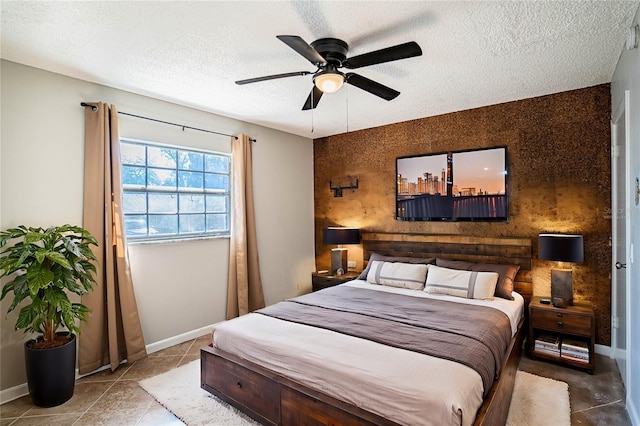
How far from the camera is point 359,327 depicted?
2.53 meters

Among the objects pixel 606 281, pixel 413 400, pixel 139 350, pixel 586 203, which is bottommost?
pixel 139 350

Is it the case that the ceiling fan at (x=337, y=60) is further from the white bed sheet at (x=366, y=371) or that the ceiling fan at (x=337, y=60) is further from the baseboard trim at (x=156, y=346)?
the baseboard trim at (x=156, y=346)

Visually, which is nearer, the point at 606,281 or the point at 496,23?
the point at 496,23

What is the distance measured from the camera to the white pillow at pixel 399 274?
3.80 metres

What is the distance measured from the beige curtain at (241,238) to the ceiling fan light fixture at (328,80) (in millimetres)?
2260

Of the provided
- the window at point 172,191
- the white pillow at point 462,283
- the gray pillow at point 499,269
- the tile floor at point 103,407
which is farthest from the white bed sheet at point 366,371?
the gray pillow at point 499,269

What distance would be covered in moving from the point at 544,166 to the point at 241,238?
3541mm

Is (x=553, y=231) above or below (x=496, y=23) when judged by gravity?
below

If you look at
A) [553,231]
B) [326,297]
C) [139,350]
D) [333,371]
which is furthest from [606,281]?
[139,350]

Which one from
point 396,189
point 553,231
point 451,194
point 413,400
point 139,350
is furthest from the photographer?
point 396,189

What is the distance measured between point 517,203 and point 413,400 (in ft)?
9.64

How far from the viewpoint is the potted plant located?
242 centimetres

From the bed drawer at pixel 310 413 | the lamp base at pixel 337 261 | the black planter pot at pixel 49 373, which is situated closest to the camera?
the bed drawer at pixel 310 413

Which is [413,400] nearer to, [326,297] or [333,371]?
[333,371]
